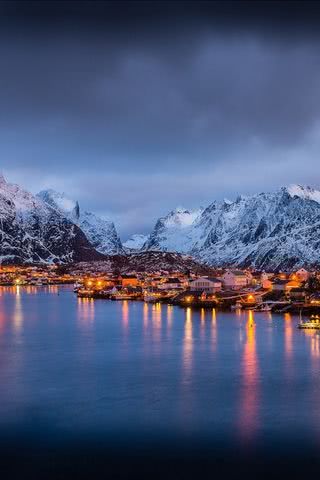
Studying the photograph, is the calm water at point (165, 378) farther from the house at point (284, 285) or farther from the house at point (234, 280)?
the house at point (234, 280)

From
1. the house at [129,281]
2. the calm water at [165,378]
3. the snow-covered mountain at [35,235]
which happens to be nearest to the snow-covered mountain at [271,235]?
the snow-covered mountain at [35,235]

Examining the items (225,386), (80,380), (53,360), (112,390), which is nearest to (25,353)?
(53,360)

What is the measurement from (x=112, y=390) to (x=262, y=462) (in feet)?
20.4

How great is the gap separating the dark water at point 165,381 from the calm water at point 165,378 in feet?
0.09

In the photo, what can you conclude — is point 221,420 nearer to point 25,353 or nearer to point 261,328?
point 25,353

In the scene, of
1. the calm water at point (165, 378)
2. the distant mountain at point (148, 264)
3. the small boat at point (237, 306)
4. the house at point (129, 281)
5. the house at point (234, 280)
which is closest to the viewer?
the calm water at point (165, 378)

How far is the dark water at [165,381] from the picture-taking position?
46.0 ft

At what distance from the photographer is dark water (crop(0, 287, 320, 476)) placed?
1402 centimetres

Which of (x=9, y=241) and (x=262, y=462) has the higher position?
(x=9, y=241)

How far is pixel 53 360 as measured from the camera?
22.4 m

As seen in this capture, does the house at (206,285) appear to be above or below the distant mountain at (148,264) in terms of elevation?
below

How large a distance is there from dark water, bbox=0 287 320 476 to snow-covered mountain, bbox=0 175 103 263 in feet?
412

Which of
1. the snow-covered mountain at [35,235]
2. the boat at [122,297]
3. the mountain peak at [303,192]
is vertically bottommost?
the boat at [122,297]

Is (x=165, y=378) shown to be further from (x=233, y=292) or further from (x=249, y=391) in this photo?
(x=233, y=292)
